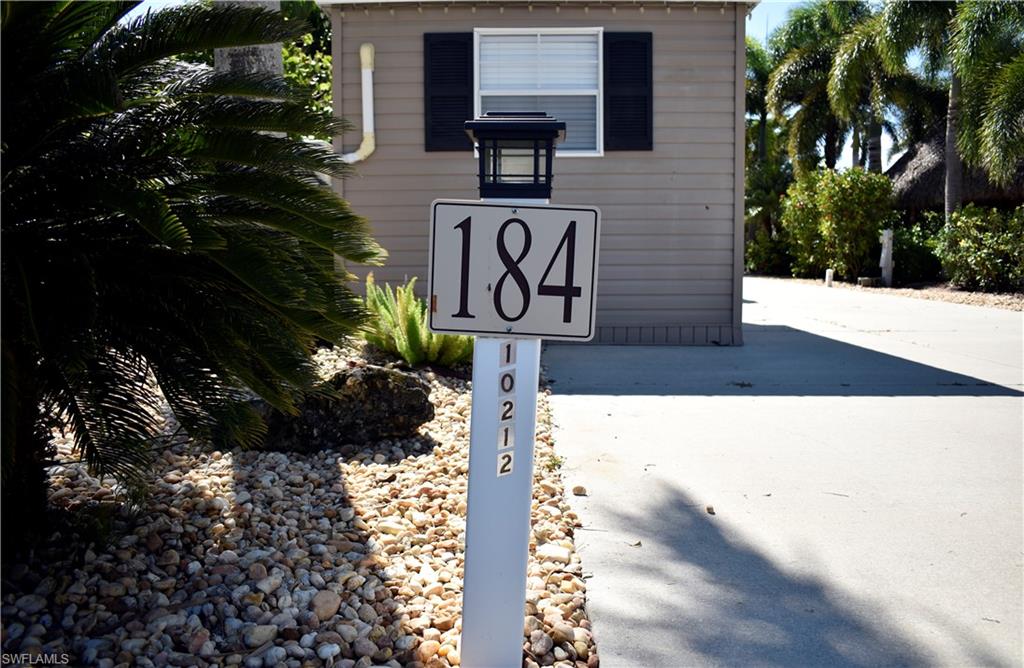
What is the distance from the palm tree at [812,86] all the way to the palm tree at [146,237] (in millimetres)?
27513

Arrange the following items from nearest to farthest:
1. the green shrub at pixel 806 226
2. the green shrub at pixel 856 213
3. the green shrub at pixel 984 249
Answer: the green shrub at pixel 984 249 → the green shrub at pixel 856 213 → the green shrub at pixel 806 226

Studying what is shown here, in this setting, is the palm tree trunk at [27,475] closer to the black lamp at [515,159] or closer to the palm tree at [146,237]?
the palm tree at [146,237]

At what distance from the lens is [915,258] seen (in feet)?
73.2

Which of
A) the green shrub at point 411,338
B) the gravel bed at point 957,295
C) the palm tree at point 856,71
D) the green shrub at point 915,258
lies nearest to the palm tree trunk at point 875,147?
the palm tree at point 856,71

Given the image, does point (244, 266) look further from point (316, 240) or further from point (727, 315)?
point (727, 315)

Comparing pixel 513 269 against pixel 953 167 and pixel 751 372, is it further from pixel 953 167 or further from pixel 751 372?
pixel 953 167

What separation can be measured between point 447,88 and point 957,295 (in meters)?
13.2

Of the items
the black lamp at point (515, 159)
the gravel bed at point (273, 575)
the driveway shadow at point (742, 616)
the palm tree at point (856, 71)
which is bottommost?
the driveway shadow at point (742, 616)

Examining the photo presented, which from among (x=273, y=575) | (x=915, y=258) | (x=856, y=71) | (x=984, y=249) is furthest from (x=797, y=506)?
(x=856, y=71)

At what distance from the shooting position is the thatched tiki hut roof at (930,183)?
2239cm

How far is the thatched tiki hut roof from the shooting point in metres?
22.4

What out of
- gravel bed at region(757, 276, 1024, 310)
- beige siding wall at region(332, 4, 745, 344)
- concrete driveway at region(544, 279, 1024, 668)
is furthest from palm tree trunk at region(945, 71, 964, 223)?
beige siding wall at region(332, 4, 745, 344)

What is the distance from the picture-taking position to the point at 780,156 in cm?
3859

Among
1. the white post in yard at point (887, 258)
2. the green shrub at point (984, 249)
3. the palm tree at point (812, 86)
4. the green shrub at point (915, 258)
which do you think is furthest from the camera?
the palm tree at point (812, 86)
